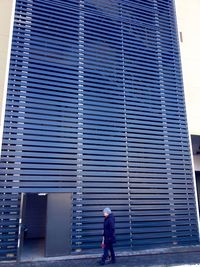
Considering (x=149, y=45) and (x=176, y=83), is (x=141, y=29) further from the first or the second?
(x=176, y=83)

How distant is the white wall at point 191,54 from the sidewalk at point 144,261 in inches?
168

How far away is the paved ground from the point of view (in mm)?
5680

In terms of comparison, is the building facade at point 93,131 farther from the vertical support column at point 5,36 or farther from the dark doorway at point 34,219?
the dark doorway at point 34,219

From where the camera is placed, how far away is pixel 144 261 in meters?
6.01

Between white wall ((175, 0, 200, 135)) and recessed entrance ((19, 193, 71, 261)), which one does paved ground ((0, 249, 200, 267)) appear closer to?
recessed entrance ((19, 193, 71, 261))

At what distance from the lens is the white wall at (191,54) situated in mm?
9531

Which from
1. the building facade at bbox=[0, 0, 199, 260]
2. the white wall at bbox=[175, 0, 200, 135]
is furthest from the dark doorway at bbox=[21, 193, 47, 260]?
the white wall at bbox=[175, 0, 200, 135]

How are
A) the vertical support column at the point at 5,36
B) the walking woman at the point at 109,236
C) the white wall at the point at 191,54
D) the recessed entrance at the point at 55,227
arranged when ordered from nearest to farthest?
the walking woman at the point at 109,236
the recessed entrance at the point at 55,227
the vertical support column at the point at 5,36
the white wall at the point at 191,54

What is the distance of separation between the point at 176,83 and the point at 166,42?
65.0 inches

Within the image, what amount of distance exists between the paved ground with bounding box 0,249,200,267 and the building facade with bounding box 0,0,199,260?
1.76 ft

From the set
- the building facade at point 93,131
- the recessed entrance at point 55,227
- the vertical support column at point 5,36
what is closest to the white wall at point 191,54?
the building facade at point 93,131

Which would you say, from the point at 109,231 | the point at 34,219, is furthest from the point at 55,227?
the point at 34,219

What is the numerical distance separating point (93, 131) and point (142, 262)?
3.62 m

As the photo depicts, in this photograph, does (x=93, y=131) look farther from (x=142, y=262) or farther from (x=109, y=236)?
(x=142, y=262)
